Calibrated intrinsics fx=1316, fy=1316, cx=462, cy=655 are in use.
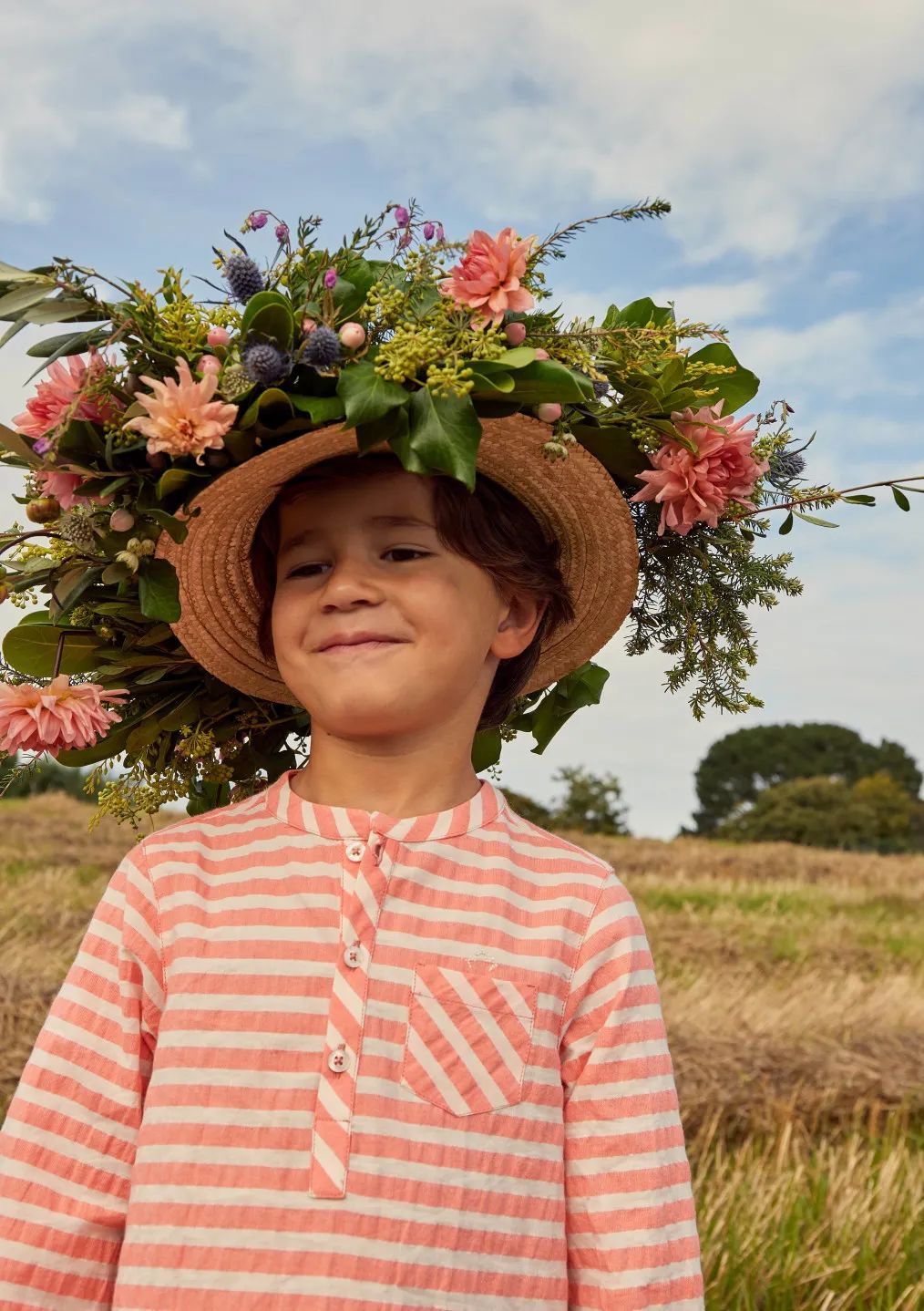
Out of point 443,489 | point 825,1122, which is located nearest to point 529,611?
point 443,489

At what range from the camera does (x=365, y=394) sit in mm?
1868

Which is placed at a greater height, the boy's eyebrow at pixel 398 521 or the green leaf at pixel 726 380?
the green leaf at pixel 726 380

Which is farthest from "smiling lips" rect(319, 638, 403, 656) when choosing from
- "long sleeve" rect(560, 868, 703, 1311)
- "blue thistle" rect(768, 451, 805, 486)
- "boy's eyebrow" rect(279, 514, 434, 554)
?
"blue thistle" rect(768, 451, 805, 486)

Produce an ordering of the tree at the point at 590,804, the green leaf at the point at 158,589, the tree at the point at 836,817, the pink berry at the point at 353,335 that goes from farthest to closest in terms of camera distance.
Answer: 1. the tree at the point at 836,817
2. the tree at the point at 590,804
3. the green leaf at the point at 158,589
4. the pink berry at the point at 353,335

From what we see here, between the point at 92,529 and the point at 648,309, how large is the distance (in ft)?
3.42

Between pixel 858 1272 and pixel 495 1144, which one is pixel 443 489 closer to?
pixel 495 1144

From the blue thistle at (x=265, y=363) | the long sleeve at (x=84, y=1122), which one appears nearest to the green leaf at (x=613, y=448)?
the blue thistle at (x=265, y=363)

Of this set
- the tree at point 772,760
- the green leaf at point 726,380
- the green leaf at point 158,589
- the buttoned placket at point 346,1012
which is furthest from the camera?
the tree at point 772,760

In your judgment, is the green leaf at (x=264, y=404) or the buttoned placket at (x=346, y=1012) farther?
the green leaf at (x=264, y=404)

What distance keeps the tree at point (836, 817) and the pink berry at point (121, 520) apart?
27.1 meters

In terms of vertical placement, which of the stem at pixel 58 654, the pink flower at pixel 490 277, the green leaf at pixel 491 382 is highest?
the pink flower at pixel 490 277

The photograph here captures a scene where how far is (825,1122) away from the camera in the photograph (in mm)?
5859

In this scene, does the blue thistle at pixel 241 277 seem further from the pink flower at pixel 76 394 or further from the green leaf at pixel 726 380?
the green leaf at pixel 726 380

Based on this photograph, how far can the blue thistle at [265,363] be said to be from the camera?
6.23 feet
